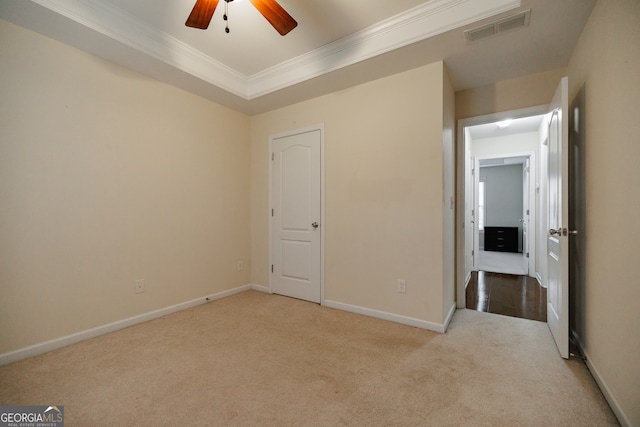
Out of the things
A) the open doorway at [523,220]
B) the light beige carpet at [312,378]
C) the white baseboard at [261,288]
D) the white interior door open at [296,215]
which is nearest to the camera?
the light beige carpet at [312,378]

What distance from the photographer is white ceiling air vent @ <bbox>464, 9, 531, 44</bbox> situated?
6.44ft

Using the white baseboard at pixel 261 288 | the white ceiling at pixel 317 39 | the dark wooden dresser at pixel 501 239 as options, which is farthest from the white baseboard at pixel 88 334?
the dark wooden dresser at pixel 501 239

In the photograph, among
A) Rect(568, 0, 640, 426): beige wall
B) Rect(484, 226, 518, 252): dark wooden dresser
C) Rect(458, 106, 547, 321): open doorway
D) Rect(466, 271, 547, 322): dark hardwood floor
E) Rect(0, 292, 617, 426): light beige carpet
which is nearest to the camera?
Rect(568, 0, 640, 426): beige wall

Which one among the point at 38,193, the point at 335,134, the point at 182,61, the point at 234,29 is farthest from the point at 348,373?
the point at 182,61

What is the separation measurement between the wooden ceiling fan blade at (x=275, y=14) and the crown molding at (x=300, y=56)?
2.79ft

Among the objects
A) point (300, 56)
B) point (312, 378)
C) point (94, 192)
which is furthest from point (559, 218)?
point (94, 192)

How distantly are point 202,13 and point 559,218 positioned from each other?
299cm

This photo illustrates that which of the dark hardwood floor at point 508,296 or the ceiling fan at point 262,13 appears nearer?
the ceiling fan at point 262,13

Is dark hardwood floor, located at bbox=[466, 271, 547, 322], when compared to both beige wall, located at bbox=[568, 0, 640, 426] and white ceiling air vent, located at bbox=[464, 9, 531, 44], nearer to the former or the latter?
beige wall, located at bbox=[568, 0, 640, 426]

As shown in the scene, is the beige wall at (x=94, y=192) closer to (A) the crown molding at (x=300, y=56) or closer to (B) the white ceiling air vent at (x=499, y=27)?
(A) the crown molding at (x=300, y=56)

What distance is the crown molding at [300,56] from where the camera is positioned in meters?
1.99

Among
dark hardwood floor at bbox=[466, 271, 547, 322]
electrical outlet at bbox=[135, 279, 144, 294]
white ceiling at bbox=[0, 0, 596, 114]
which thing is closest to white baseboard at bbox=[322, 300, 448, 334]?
dark hardwood floor at bbox=[466, 271, 547, 322]

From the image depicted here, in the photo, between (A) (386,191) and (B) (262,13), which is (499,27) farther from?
(B) (262,13)

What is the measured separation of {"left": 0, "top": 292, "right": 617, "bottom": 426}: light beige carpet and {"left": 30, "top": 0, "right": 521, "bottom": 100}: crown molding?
2.49 meters
